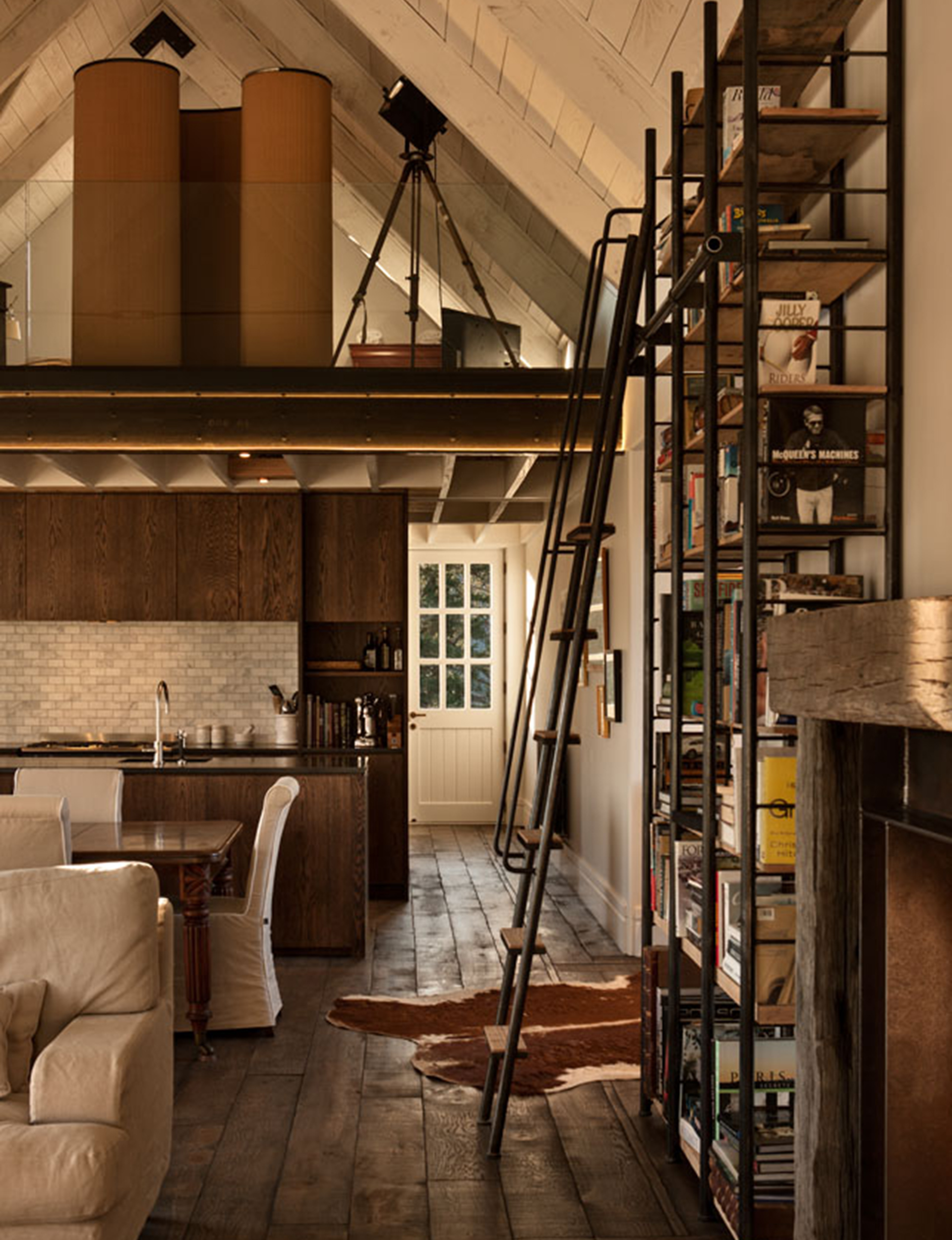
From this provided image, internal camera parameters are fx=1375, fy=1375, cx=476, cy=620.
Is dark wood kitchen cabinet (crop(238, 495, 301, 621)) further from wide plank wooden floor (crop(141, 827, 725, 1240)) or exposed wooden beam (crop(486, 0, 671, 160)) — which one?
exposed wooden beam (crop(486, 0, 671, 160))

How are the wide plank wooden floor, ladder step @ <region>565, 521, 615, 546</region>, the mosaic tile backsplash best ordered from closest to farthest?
the wide plank wooden floor, ladder step @ <region>565, 521, 615, 546</region>, the mosaic tile backsplash

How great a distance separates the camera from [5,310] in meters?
7.32

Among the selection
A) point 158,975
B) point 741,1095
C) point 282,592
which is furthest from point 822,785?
point 282,592

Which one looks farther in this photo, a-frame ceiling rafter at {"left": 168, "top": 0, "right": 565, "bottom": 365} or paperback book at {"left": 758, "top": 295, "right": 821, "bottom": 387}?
a-frame ceiling rafter at {"left": 168, "top": 0, "right": 565, "bottom": 365}

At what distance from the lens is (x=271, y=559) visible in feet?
29.5

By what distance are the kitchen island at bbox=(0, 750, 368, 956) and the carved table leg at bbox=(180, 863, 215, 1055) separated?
59.9 inches

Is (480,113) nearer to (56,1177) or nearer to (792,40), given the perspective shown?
(792,40)

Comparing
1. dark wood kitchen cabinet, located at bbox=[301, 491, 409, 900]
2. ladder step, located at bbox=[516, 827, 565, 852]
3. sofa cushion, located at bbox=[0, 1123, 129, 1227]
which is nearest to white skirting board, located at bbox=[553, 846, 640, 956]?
dark wood kitchen cabinet, located at bbox=[301, 491, 409, 900]

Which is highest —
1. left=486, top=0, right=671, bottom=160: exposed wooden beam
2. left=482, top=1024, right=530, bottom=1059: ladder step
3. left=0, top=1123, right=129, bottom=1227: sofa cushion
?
left=486, top=0, right=671, bottom=160: exposed wooden beam

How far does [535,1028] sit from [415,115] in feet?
17.1

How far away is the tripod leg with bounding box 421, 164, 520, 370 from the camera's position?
7.35 m

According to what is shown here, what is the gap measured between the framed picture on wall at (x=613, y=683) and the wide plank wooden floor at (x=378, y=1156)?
1954mm

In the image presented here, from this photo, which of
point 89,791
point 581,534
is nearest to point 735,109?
point 581,534

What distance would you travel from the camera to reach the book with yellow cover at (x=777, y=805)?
3201 millimetres
